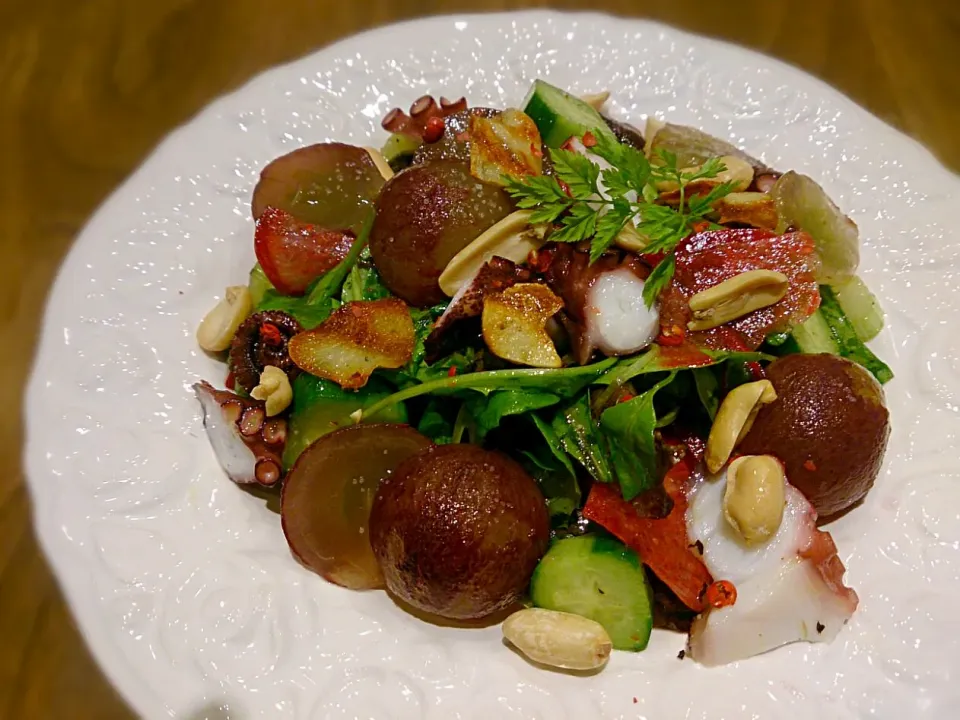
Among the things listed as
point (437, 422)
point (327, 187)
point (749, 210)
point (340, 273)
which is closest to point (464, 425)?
point (437, 422)

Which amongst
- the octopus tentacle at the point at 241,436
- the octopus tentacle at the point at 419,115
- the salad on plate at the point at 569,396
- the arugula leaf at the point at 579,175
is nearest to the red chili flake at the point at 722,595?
the salad on plate at the point at 569,396

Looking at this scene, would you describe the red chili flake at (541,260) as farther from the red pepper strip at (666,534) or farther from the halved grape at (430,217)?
the red pepper strip at (666,534)

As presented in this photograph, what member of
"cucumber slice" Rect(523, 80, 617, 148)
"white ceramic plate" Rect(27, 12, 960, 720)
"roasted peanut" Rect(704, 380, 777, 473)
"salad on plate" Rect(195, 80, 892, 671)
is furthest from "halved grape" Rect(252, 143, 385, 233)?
"roasted peanut" Rect(704, 380, 777, 473)

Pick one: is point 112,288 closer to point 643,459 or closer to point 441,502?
point 441,502

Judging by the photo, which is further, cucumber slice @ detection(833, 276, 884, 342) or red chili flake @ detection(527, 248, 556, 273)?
cucumber slice @ detection(833, 276, 884, 342)

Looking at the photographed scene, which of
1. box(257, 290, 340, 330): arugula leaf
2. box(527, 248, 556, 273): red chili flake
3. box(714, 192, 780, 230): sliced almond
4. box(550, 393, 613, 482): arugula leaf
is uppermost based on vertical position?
box(714, 192, 780, 230): sliced almond

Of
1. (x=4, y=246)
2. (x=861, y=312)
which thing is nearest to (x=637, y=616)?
(x=861, y=312)

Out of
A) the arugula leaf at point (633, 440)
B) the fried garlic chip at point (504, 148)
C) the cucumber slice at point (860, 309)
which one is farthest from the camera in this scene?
the cucumber slice at point (860, 309)

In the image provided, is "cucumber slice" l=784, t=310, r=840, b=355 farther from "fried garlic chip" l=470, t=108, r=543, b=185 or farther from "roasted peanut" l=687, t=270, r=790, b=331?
"fried garlic chip" l=470, t=108, r=543, b=185
